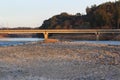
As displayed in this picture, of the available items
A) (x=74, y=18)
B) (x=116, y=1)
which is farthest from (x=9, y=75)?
(x=74, y=18)

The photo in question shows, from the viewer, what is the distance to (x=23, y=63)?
31781mm

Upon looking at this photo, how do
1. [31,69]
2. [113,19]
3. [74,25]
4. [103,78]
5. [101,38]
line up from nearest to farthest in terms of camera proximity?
1. [103,78]
2. [31,69]
3. [101,38]
4. [113,19]
5. [74,25]

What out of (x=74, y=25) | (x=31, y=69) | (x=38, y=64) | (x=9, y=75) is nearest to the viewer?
(x=9, y=75)

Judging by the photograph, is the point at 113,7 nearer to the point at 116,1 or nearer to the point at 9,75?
the point at 116,1

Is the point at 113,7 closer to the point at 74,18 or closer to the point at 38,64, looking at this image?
the point at 74,18

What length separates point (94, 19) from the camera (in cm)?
16500

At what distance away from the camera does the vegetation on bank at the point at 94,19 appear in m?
159

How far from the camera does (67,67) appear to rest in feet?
94.0

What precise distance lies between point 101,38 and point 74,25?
3630cm

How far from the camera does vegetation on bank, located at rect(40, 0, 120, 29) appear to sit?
15875 cm

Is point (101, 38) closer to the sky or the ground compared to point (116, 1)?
closer to the ground

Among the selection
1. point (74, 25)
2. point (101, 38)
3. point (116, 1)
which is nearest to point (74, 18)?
point (74, 25)

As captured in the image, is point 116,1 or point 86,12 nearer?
point 116,1

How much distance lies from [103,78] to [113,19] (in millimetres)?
139632
